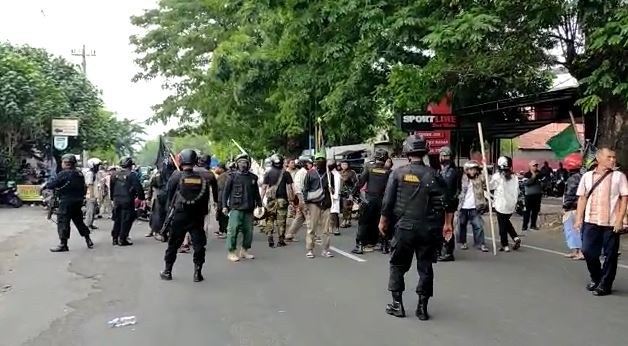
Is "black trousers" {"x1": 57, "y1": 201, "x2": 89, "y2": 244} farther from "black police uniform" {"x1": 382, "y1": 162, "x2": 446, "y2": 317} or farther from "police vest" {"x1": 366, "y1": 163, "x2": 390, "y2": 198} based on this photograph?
"black police uniform" {"x1": 382, "y1": 162, "x2": 446, "y2": 317}

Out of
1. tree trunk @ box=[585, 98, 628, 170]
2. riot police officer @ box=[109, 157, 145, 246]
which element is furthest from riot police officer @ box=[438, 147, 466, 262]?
riot police officer @ box=[109, 157, 145, 246]

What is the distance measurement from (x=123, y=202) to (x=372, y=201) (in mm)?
4821

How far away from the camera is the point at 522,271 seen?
32.1 feet

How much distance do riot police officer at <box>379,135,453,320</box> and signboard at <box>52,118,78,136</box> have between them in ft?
79.8

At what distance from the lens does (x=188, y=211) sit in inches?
359

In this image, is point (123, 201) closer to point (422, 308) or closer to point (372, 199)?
point (372, 199)

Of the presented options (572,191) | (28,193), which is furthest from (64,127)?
(572,191)

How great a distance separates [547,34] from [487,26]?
2.72m

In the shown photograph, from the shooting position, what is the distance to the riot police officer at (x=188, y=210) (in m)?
9.06

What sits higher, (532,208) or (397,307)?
(532,208)

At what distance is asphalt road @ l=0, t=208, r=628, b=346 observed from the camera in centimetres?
619

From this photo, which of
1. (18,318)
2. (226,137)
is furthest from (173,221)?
(226,137)

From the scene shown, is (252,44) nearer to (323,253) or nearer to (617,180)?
(323,253)

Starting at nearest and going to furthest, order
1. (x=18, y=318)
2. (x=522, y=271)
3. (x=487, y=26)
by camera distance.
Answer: (x=18, y=318) < (x=522, y=271) < (x=487, y=26)
